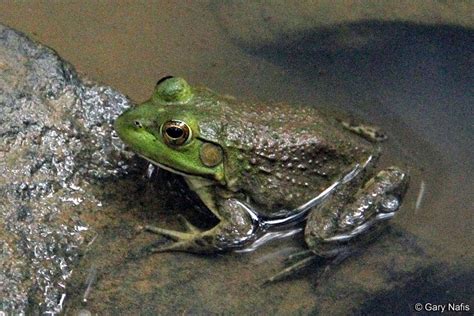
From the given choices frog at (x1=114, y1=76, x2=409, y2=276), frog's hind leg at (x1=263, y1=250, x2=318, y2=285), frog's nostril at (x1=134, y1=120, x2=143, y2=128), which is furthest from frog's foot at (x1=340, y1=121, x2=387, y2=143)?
frog's nostril at (x1=134, y1=120, x2=143, y2=128)

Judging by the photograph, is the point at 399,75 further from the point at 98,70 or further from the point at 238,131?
the point at 98,70

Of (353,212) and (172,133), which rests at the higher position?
(172,133)

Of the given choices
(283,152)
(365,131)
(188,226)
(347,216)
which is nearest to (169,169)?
(188,226)

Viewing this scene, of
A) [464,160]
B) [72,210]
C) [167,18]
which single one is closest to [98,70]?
[167,18]

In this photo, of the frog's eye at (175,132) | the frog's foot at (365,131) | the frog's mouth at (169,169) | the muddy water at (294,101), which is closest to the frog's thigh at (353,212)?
the muddy water at (294,101)

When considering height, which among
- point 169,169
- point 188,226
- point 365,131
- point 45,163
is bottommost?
point 188,226

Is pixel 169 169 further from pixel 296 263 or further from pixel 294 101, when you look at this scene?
pixel 294 101

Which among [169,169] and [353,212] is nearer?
[169,169]

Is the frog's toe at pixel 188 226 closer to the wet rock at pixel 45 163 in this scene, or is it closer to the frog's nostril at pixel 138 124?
the wet rock at pixel 45 163
